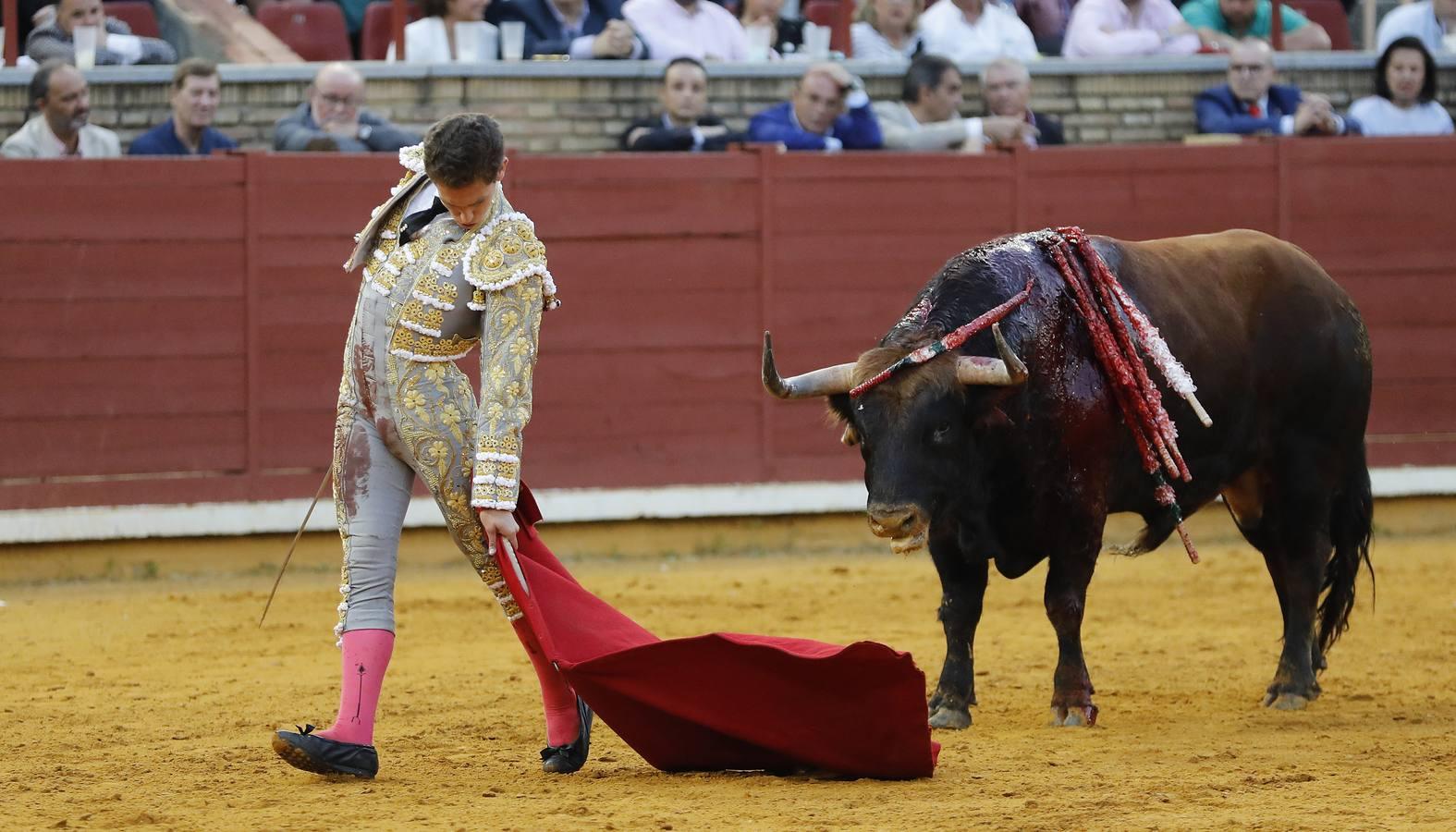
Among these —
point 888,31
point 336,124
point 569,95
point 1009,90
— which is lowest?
point 336,124

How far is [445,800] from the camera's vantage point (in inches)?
155

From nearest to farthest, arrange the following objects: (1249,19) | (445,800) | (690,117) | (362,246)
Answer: (445,800) → (362,246) → (690,117) → (1249,19)

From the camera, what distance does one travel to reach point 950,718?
4922 millimetres

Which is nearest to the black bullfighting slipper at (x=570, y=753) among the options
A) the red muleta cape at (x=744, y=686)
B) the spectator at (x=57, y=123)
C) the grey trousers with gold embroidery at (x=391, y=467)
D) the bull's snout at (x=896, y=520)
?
the red muleta cape at (x=744, y=686)

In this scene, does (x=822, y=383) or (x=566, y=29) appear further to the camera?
(x=566, y=29)

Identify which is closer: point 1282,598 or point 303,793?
point 303,793

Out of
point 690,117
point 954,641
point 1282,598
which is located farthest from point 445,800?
point 690,117

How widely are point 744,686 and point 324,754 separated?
2.73 ft

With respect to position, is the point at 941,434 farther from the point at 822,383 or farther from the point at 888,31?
the point at 888,31

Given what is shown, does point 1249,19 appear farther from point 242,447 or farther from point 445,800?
point 445,800

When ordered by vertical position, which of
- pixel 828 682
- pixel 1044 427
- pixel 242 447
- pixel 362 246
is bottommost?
pixel 242 447

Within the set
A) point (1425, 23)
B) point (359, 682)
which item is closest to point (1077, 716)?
point (359, 682)

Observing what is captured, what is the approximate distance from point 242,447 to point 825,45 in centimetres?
330

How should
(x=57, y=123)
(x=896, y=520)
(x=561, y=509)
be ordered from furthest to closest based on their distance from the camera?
1. (x=561, y=509)
2. (x=57, y=123)
3. (x=896, y=520)
